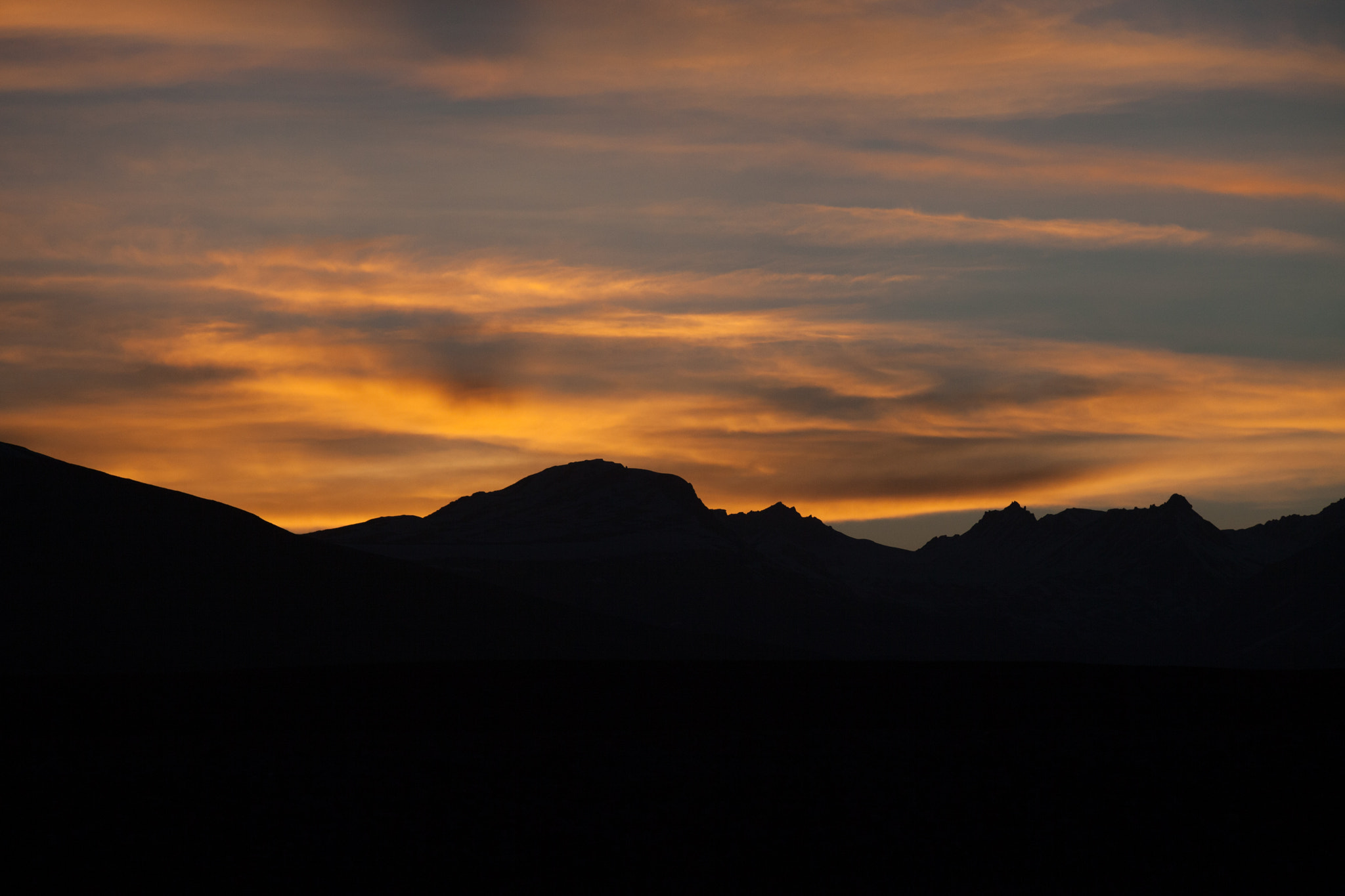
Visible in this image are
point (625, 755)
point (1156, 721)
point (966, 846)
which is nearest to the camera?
point (966, 846)

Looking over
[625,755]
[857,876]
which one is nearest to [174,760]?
[625,755]

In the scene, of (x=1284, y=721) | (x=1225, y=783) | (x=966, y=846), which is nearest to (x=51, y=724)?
(x=966, y=846)

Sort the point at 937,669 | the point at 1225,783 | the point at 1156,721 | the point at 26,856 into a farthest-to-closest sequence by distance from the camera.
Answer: the point at 937,669, the point at 1156,721, the point at 1225,783, the point at 26,856

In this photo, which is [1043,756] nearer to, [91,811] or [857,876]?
[857,876]

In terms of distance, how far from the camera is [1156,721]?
147 ft

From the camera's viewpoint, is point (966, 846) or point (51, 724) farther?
point (51, 724)

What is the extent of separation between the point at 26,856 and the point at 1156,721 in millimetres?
36136

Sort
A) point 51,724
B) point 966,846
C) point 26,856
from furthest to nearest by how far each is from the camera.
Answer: point 51,724, point 966,846, point 26,856

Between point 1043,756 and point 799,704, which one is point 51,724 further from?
point 1043,756

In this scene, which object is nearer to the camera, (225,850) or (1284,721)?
(225,850)

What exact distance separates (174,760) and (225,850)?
8414mm

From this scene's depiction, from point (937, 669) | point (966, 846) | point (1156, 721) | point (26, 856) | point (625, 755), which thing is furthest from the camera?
point (937, 669)

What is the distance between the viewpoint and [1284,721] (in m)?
44.2

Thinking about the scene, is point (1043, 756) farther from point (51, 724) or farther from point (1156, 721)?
point (51, 724)
